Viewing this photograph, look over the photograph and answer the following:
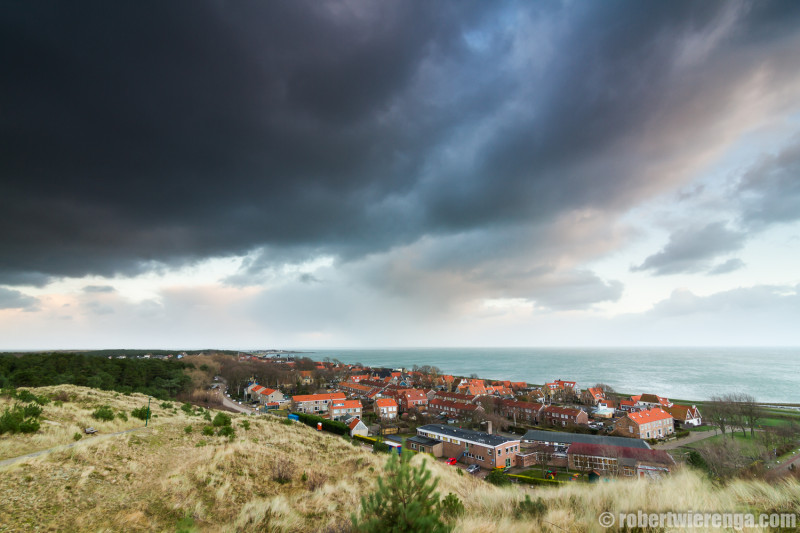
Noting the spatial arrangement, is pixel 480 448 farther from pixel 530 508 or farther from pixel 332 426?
pixel 530 508

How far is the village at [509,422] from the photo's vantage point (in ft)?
115

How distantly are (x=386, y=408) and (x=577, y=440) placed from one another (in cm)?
3242

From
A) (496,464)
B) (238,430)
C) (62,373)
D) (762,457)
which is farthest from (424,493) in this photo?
(62,373)

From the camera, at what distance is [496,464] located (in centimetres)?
3528

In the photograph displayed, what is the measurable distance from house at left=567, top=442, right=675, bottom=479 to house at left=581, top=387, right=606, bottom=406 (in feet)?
138

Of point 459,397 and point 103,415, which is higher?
point 103,415

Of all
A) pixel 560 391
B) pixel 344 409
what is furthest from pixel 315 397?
pixel 560 391

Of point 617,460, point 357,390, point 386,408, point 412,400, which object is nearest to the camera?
point 617,460

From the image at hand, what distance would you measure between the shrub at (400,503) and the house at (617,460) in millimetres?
33684

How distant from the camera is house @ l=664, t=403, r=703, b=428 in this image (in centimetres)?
5688

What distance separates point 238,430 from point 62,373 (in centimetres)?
3804

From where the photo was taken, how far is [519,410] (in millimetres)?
61000

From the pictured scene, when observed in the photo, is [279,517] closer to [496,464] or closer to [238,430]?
[238,430]

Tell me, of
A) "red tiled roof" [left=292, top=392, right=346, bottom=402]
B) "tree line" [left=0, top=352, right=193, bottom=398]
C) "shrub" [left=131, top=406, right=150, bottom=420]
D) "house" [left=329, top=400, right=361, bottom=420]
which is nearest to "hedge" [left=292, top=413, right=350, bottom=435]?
"house" [left=329, top=400, right=361, bottom=420]
